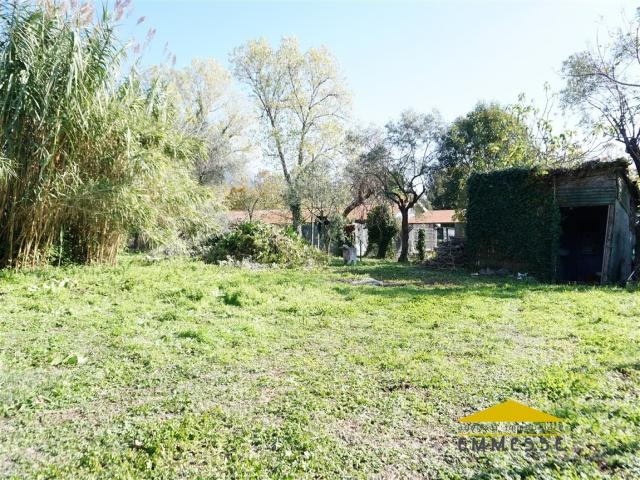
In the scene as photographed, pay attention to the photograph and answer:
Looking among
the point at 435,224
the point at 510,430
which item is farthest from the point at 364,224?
the point at 510,430

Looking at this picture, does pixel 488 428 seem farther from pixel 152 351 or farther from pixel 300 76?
pixel 300 76

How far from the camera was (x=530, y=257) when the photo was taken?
11109 millimetres

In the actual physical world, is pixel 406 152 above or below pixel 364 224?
Result: above

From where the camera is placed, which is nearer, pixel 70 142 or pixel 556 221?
pixel 70 142

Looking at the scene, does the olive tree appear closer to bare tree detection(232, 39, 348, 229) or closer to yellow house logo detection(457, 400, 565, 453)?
bare tree detection(232, 39, 348, 229)

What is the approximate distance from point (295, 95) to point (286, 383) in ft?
75.8

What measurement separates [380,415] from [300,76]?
78.5 ft

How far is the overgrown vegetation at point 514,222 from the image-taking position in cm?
1085

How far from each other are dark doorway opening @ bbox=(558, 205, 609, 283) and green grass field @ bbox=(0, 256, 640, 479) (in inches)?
326

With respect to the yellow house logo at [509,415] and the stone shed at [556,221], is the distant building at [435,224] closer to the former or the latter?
the stone shed at [556,221]

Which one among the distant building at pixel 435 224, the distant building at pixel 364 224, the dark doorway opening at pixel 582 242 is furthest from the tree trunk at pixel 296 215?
the distant building at pixel 435 224

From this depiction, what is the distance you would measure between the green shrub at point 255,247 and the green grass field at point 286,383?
18.3ft

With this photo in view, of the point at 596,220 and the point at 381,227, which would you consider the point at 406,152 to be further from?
the point at 596,220

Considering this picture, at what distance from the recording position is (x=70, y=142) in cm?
591
